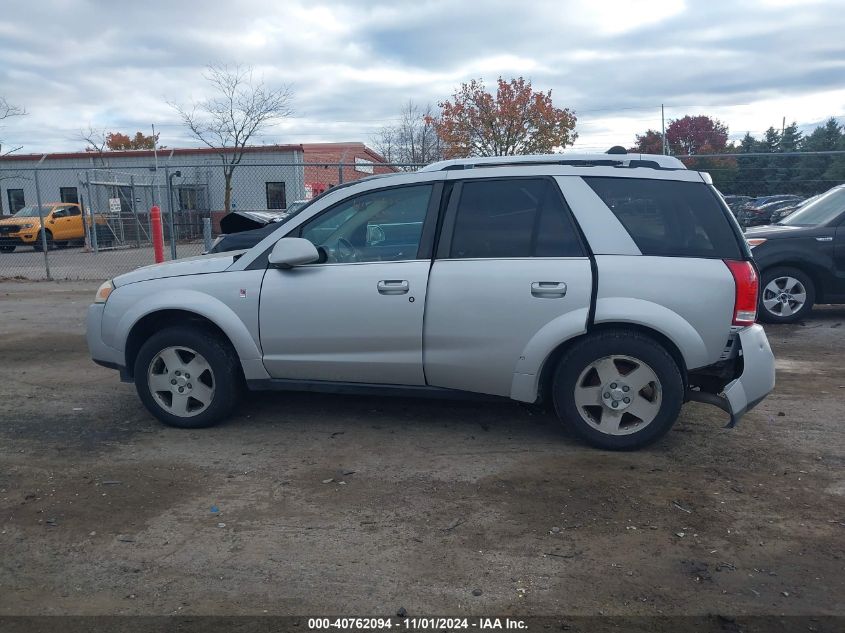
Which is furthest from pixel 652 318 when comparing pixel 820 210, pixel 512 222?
pixel 820 210

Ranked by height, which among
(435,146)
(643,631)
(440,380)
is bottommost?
(643,631)

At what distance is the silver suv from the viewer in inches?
189

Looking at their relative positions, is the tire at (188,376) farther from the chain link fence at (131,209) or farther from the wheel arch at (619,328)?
the chain link fence at (131,209)

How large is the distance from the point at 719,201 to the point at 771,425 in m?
1.74

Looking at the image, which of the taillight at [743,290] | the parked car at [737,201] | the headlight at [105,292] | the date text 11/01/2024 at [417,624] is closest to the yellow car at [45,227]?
the parked car at [737,201]

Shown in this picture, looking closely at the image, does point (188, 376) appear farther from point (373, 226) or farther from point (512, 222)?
point (512, 222)

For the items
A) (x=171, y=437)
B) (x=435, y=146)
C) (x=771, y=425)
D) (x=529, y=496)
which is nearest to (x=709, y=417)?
(x=771, y=425)

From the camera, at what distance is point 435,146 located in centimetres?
3553

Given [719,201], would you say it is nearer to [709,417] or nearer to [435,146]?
[709,417]

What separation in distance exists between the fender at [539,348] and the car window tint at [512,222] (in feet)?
1.41

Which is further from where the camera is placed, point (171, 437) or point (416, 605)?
point (171, 437)

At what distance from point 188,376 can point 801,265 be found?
7506mm

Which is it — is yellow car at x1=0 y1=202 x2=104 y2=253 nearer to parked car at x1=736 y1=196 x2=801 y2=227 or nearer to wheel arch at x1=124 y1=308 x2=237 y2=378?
parked car at x1=736 y1=196 x2=801 y2=227

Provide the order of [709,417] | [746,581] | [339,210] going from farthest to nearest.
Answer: [709,417]
[339,210]
[746,581]
